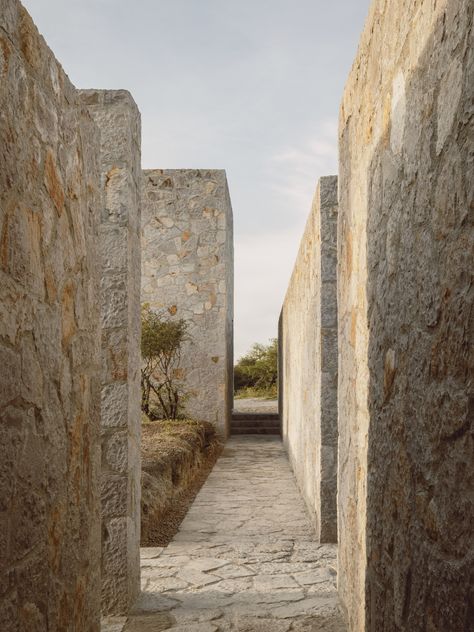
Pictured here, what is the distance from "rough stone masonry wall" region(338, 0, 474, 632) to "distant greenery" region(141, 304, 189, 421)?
7705 millimetres

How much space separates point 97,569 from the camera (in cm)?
250

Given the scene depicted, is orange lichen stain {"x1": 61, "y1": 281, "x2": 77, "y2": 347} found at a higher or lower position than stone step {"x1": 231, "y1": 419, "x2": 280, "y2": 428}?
higher

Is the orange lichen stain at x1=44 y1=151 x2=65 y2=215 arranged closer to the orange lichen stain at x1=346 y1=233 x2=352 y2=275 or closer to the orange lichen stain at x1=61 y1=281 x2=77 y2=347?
the orange lichen stain at x1=61 y1=281 x2=77 y2=347

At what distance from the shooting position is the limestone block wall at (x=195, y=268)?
10977 millimetres

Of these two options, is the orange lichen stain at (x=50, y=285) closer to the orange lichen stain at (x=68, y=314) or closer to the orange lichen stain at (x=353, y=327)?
the orange lichen stain at (x=68, y=314)

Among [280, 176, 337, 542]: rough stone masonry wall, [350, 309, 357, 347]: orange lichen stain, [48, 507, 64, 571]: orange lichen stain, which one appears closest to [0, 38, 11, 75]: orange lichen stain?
[48, 507, 64, 571]: orange lichen stain

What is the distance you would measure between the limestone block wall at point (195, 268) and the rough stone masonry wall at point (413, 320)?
821 cm

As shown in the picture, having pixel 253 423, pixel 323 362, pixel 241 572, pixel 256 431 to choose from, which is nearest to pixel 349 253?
pixel 323 362

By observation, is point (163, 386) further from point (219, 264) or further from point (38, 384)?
point (38, 384)

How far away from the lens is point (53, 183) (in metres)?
2.01

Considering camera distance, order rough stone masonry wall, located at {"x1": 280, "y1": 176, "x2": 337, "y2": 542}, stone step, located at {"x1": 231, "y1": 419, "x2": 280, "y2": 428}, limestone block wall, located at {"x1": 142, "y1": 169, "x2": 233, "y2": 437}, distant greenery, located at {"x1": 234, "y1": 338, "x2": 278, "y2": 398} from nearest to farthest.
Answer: rough stone masonry wall, located at {"x1": 280, "y1": 176, "x2": 337, "y2": 542} → limestone block wall, located at {"x1": 142, "y1": 169, "x2": 233, "y2": 437} → stone step, located at {"x1": 231, "y1": 419, "x2": 280, "y2": 428} → distant greenery, located at {"x1": 234, "y1": 338, "x2": 278, "y2": 398}

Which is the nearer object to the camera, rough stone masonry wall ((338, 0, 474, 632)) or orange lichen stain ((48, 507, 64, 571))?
rough stone masonry wall ((338, 0, 474, 632))

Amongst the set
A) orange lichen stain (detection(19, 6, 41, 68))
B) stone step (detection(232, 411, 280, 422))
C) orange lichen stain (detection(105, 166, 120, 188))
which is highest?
orange lichen stain (detection(105, 166, 120, 188))

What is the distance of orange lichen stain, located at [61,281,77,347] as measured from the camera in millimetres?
2090
